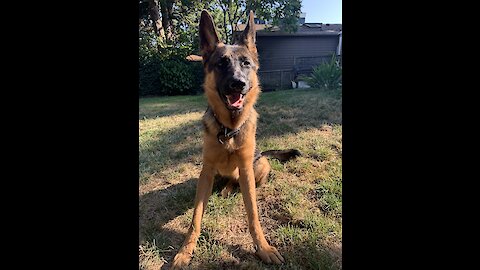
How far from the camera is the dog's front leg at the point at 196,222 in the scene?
164 centimetres

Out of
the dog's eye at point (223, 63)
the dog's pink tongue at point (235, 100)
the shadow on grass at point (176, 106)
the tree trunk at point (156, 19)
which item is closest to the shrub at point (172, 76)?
the shadow on grass at point (176, 106)

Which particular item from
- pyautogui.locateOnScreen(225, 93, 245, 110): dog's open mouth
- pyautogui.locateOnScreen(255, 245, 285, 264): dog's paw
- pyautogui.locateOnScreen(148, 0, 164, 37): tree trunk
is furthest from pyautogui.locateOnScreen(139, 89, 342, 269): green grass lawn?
pyautogui.locateOnScreen(148, 0, 164, 37): tree trunk

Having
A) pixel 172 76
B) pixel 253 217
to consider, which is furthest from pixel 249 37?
pixel 172 76

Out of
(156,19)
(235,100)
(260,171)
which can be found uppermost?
(156,19)

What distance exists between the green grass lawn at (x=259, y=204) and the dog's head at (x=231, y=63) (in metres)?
0.69

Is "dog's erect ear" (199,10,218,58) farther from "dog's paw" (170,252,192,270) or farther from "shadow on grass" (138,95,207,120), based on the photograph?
"shadow on grass" (138,95,207,120)

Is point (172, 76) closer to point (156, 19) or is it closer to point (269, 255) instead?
point (156, 19)

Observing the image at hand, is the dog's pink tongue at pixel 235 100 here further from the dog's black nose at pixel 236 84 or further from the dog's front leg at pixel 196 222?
the dog's front leg at pixel 196 222

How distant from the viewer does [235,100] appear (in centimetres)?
178

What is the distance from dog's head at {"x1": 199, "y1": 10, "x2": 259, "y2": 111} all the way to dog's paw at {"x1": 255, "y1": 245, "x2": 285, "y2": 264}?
97 centimetres

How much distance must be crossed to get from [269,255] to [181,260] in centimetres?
56
